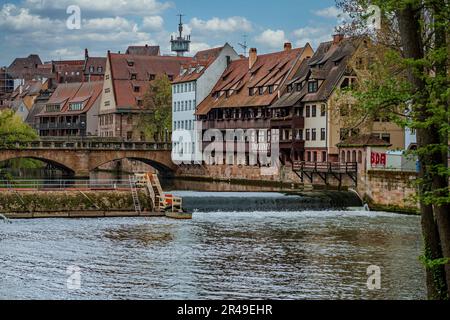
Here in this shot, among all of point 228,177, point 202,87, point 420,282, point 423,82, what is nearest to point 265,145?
point 228,177

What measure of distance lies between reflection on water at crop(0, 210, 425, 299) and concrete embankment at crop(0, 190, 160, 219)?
7.77 feet

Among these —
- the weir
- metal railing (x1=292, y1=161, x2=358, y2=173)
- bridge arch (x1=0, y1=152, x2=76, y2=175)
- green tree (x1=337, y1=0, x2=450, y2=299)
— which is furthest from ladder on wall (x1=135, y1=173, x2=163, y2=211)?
green tree (x1=337, y1=0, x2=450, y2=299)

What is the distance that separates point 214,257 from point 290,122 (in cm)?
4480

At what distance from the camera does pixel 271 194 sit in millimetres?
59812

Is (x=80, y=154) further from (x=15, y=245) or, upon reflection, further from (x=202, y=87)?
(x=15, y=245)

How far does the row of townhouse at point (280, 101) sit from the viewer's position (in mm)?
73812

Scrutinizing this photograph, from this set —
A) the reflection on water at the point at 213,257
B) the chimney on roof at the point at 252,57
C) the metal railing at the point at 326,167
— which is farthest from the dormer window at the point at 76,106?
the reflection on water at the point at 213,257

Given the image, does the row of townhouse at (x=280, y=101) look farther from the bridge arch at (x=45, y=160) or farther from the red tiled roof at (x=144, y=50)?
the red tiled roof at (x=144, y=50)

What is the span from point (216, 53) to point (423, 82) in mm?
85188

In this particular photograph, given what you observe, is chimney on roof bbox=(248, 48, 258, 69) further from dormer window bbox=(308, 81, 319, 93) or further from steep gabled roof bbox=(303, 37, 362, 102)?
dormer window bbox=(308, 81, 319, 93)

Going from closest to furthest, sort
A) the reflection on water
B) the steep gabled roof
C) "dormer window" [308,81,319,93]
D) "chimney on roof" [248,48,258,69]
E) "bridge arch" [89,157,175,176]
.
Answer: the reflection on water, the steep gabled roof, "dormer window" [308,81,319,93], "chimney on roof" [248,48,258,69], "bridge arch" [89,157,175,176]

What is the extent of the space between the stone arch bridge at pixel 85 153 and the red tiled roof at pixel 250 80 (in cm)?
647

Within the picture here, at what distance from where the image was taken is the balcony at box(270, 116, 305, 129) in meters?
78.9

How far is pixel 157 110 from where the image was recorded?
109625 millimetres
